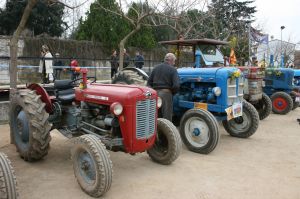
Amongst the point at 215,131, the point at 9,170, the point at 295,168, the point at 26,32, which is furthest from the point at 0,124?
the point at 26,32

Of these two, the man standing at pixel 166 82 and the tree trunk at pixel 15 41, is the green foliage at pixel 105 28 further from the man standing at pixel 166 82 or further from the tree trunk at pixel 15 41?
the man standing at pixel 166 82

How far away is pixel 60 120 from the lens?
5.82m

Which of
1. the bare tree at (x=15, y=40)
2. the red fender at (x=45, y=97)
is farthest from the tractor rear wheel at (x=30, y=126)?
the bare tree at (x=15, y=40)

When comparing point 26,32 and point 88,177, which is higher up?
point 26,32

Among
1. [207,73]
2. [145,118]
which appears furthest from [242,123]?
[145,118]

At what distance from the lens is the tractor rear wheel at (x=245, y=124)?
768 centimetres

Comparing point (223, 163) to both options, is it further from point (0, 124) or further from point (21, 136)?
point (0, 124)

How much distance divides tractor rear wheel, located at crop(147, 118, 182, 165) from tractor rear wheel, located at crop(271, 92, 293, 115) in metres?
6.98

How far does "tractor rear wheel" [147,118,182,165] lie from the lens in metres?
5.39

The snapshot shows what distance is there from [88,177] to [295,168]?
126 inches

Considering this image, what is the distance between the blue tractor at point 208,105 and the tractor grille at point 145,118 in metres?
1.69

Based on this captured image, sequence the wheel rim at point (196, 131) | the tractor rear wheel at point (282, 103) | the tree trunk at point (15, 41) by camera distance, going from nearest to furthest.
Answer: the tree trunk at point (15, 41) < the wheel rim at point (196, 131) < the tractor rear wheel at point (282, 103)

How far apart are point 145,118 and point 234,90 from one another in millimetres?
2868

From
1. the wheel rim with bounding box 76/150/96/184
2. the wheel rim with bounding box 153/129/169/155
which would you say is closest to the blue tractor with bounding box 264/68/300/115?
the wheel rim with bounding box 153/129/169/155
